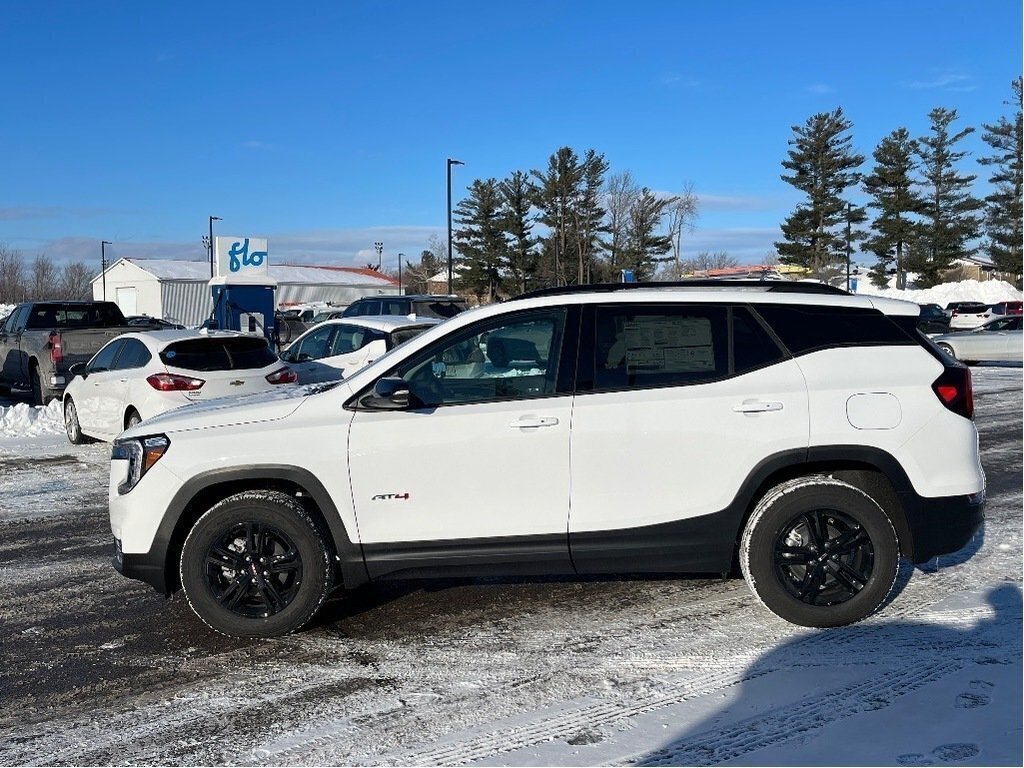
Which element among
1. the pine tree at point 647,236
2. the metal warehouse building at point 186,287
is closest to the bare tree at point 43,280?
the metal warehouse building at point 186,287

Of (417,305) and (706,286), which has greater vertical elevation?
(417,305)

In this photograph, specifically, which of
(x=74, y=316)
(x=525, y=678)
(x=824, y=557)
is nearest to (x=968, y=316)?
(x=74, y=316)

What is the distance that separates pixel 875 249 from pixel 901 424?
215ft

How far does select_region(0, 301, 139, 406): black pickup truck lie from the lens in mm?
15062

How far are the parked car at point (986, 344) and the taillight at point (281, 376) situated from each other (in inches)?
610

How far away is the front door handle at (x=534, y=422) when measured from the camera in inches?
197

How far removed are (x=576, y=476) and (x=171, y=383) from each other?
7.09 m

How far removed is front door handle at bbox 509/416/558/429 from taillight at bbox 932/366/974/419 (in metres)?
2.08

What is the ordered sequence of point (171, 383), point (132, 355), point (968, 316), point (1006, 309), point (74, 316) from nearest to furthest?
1. point (171, 383)
2. point (132, 355)
3. point (74, 316)
4. point (968, 316)
5. point (1006, 309)

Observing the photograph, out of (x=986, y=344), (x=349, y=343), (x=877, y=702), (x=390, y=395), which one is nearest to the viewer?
(x=877, y=702)

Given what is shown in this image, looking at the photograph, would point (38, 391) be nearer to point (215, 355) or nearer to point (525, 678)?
point (215, 355)

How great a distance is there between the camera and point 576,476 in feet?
16.4

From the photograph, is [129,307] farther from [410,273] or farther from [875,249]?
[875,249]

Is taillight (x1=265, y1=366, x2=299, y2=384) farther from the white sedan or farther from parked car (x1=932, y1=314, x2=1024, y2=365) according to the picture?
parked car (x1=932, y1=314, x2=1024, y2=365)
